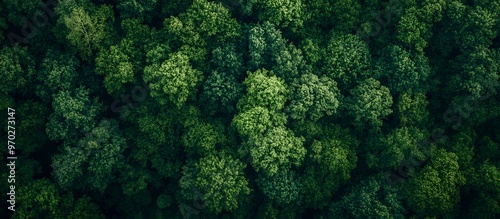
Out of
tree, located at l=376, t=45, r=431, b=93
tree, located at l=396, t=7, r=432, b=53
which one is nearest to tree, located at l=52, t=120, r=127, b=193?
tree, located at l=376, t=45, r=431, b=93

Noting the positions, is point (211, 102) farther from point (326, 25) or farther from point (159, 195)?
point (326, 25)

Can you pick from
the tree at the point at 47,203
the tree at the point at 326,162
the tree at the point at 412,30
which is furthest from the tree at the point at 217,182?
the tree at the point at 412,30

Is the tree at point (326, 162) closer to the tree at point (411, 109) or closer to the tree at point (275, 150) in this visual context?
the tree at point (275, 150)

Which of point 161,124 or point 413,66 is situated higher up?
point 413,66

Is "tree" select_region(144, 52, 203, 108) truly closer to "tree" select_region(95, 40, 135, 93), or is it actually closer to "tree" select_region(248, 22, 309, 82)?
"tree" select_region(95, 40, 135, 93)

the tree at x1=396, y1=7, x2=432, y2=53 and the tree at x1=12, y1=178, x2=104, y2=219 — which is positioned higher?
the tree at x1=396, y1=7, x2=432, y2=53

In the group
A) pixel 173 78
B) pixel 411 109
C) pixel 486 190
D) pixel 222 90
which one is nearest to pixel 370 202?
pixel 411 109

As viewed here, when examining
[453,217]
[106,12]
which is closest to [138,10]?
[106,12]
